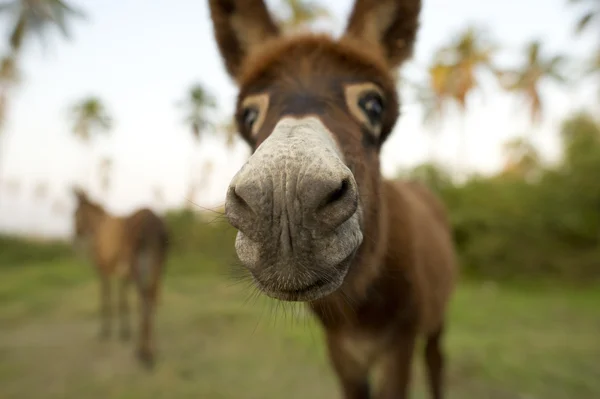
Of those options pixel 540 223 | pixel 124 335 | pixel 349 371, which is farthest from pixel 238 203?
pixel 540 223

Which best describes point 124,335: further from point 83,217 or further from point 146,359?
point 83,217

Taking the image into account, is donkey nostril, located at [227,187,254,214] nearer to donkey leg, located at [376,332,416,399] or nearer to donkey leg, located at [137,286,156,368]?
donkey leg, located at [376,332,416,399]

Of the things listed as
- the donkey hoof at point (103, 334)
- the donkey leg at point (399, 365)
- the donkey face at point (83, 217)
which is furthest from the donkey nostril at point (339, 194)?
the donkey face at point (83, 217)

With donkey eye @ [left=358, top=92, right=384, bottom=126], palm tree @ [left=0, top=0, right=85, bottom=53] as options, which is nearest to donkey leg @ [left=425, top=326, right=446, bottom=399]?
donkey eye @ [left=358, top=92, right=384, bottom=126]

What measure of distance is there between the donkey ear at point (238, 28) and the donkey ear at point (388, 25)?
0.62 meters

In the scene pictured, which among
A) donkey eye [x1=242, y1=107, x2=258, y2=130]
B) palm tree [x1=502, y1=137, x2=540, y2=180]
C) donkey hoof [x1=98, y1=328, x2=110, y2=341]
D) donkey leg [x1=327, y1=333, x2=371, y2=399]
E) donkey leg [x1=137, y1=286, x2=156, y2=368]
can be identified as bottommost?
donkey hoof [x1=98, y1=328, x2=110, y2=341]

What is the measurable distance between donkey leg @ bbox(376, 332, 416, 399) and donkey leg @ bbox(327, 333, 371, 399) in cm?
18

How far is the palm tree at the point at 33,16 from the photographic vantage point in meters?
18.0

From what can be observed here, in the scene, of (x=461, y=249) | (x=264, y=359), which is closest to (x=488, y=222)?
(x=461, y=249)

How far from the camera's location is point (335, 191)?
4.03ft

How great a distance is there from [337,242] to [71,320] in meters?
10.1

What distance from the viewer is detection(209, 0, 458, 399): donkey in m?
1.23

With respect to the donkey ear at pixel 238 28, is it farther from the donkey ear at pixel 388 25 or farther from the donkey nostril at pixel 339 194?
the donkey nostril at pixel 339 194

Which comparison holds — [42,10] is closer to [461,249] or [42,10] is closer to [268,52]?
[268,52]
